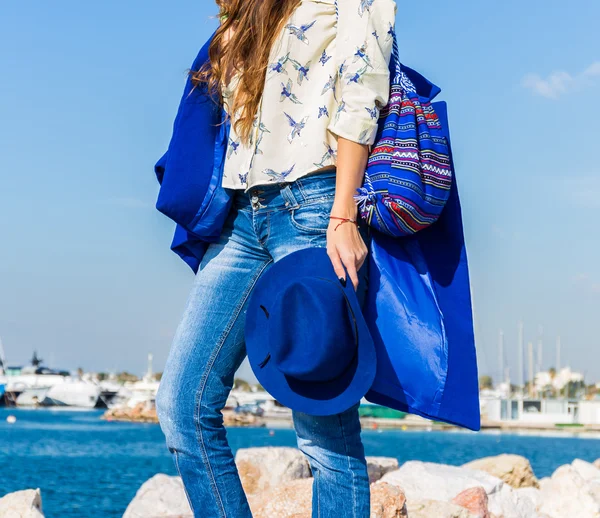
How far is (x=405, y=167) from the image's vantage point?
6.95 feet

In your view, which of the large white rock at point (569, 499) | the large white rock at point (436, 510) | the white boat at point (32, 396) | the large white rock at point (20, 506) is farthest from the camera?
the white boat at point (32, 396)

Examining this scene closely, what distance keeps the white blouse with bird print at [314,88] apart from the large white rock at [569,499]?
204 inches

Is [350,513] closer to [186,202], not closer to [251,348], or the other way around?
[251,348]

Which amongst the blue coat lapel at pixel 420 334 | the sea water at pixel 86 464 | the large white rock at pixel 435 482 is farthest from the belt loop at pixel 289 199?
the sea water at pixel 86 464

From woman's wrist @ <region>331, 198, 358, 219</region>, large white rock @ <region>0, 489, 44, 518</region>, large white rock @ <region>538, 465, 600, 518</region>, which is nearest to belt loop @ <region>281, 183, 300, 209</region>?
woman's wrist @ <region>331, 198, 358, 219</region>

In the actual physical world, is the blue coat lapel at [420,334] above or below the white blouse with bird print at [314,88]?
below

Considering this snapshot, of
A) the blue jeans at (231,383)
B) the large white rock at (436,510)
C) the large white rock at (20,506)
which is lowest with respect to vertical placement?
the large white rock at (20,506)

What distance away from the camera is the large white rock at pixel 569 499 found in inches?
258

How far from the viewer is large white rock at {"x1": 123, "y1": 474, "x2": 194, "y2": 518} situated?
22.1 feet

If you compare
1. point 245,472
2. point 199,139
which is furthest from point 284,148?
point 245,472

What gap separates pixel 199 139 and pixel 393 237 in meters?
0.59

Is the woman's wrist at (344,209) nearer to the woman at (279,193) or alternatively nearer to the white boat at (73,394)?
the woman at (279,193)

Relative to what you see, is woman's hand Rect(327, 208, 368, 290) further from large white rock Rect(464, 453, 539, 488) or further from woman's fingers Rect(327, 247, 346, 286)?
large white rock Rect(464, 453, 539, 488)

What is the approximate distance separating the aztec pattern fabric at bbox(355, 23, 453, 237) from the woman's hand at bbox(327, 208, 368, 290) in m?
0.07
